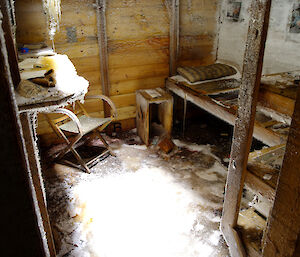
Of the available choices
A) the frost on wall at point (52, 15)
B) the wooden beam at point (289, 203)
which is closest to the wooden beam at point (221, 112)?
the wooden beam at point (289, 203)

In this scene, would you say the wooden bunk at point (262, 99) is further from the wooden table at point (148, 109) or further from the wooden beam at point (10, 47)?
the wooden beam at point (10, 47)

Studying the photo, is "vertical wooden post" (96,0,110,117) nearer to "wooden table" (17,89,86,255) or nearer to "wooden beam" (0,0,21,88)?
"wooden table" (17,89,86,255)

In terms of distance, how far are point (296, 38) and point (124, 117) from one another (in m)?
3.15

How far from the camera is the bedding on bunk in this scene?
466 centimetres

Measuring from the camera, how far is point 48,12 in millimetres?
4172

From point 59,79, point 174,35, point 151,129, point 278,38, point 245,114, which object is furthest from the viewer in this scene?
point 151,129

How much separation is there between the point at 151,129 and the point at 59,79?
9.56ft

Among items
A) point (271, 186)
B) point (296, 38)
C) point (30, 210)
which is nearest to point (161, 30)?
point (296, 38)

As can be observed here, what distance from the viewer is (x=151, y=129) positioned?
5.37m

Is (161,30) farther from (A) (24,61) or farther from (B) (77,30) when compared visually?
(A) (24,61)

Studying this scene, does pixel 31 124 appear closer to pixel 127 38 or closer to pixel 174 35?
pixel 127 38

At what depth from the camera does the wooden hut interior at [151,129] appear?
128cm

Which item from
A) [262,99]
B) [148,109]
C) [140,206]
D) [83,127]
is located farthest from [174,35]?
[262,99]

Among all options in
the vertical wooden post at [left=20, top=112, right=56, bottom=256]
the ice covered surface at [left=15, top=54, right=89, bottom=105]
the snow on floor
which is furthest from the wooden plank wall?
the vertical wooden post at [left=20, top=112, right=56, bottom=256]
